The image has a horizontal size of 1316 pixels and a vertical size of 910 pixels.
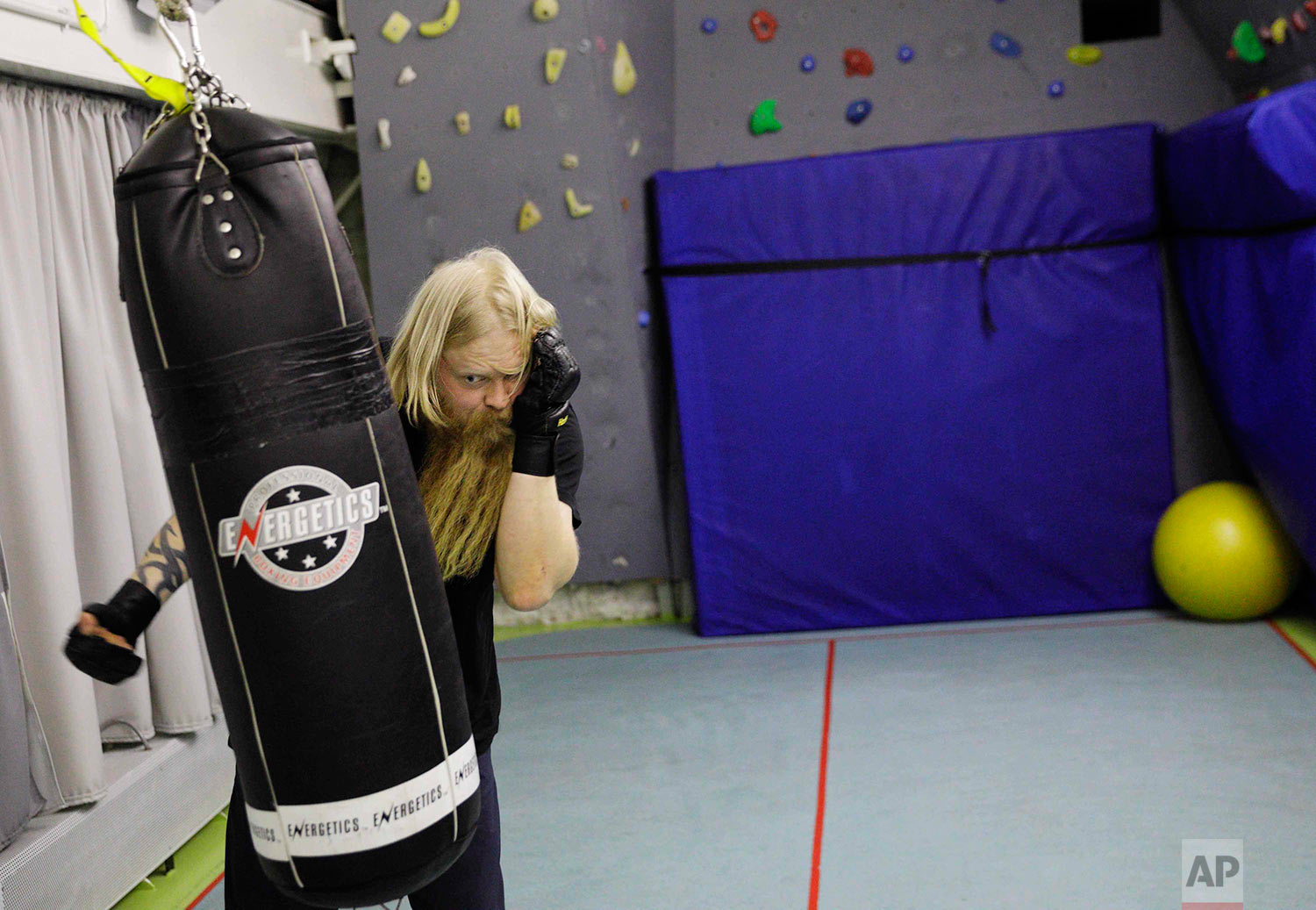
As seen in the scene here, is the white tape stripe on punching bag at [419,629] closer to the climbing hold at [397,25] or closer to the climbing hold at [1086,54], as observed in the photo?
Answer: the climbing hold at [397,25]

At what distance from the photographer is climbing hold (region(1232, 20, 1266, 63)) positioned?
420 cm

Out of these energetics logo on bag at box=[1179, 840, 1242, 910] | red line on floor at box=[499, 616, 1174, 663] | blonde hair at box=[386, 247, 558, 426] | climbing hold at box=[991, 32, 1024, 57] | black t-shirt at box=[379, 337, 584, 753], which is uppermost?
climbing hold at box=[991, 32, 1024, 57]

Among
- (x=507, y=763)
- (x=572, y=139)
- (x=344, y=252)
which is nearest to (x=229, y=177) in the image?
(x=344, y=252)

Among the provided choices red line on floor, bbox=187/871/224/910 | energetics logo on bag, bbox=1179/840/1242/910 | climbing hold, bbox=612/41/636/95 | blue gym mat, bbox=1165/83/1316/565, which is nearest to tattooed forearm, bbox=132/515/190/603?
red line on floor, bbox=187/871/224/910

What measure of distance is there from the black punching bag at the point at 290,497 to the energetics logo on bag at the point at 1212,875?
1.71 meters

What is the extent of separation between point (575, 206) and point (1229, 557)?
101 inches

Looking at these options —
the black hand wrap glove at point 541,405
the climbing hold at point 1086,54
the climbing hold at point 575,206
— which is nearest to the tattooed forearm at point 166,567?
the black hand wrap glove at point 541,405

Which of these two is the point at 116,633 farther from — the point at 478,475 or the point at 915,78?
the point at 915,78

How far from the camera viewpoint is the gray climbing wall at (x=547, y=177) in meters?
4.16

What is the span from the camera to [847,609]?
454 centimetres

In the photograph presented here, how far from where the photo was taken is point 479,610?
169cm

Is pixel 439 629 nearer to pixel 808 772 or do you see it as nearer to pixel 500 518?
pixel 500 518

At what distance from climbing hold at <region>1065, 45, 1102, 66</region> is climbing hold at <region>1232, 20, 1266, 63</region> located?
0.51 meters

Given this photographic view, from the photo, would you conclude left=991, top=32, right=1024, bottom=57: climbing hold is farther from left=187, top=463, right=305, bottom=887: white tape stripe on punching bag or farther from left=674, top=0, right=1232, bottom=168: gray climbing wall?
left=187, top=463, right=305, bottom=887: white tape stripe on punching bag
